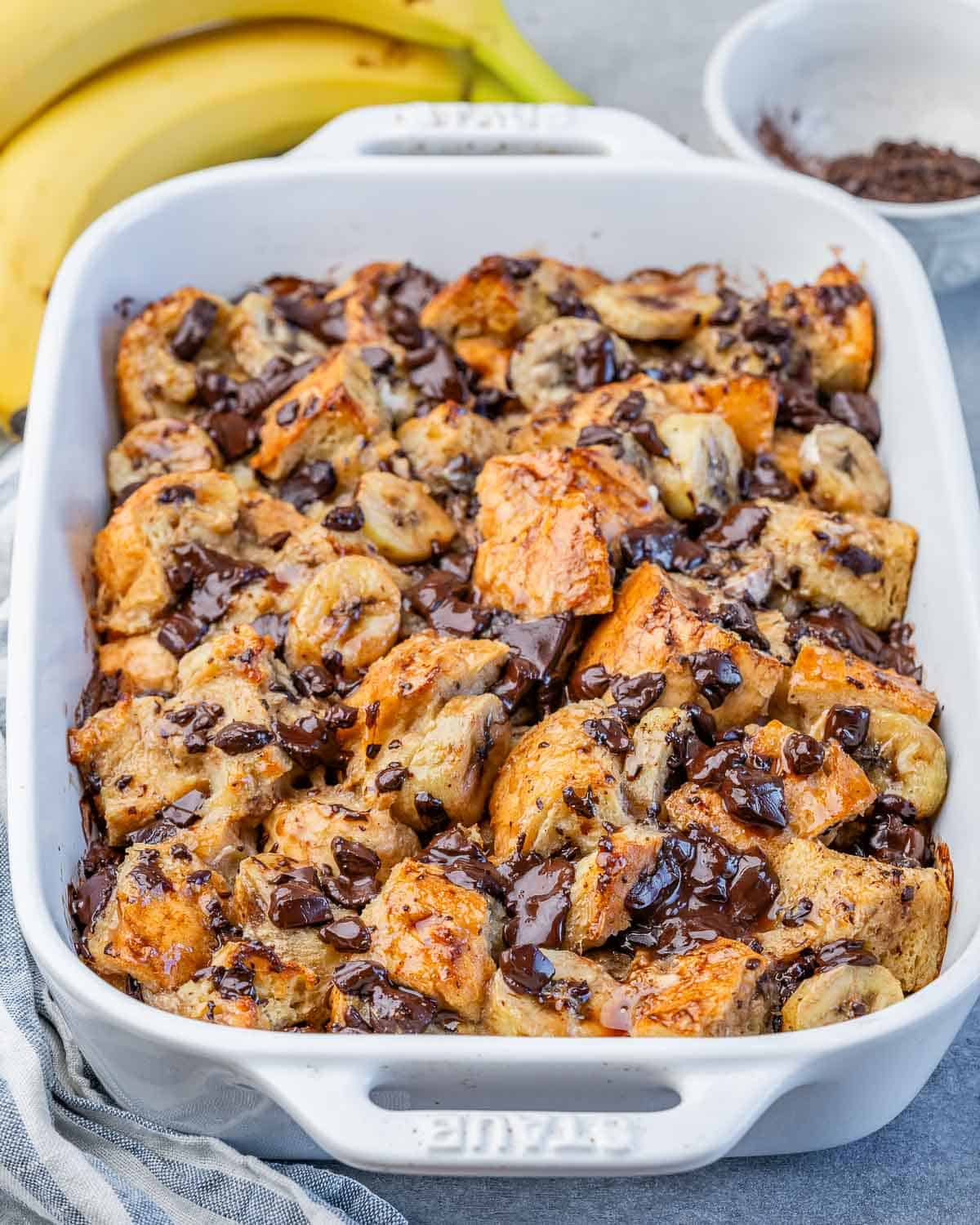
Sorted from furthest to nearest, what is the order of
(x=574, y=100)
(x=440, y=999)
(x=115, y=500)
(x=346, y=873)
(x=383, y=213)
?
(x=574, y=100), (x=383, y=213), (x=115, y=500), (x=346, y=873), (x=440, y=999)

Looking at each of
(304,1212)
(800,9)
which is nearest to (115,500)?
(304,1212)

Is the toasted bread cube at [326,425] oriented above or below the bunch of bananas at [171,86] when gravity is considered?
below

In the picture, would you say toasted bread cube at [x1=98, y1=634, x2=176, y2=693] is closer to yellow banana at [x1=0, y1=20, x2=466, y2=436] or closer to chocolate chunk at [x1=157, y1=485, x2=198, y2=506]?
chocolate chunk at [x1=157, y1=485, x2=198, y2=506]

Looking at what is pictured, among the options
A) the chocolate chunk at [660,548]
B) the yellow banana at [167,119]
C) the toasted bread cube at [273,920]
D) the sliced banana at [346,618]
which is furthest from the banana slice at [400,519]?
the yellow banana at [167,119]

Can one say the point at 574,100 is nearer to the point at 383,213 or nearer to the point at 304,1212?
the point at 383,213

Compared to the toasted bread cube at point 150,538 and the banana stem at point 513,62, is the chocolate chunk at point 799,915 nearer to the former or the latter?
the toasted bread cube at point 150,538

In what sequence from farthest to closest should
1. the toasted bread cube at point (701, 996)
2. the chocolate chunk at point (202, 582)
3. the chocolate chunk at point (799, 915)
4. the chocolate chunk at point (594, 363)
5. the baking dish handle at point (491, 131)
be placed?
1. the baking dish handle at point (491, 131)
2. the chocolate chunk at point (594, 363)
3. the chocolate chunk at point (202, 582)
4. the chocolate chunk at point (799, 915)
5. the toasted bread cube at point (701, 996)

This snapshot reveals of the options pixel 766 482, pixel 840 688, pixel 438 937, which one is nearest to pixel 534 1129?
pixel 438 937
